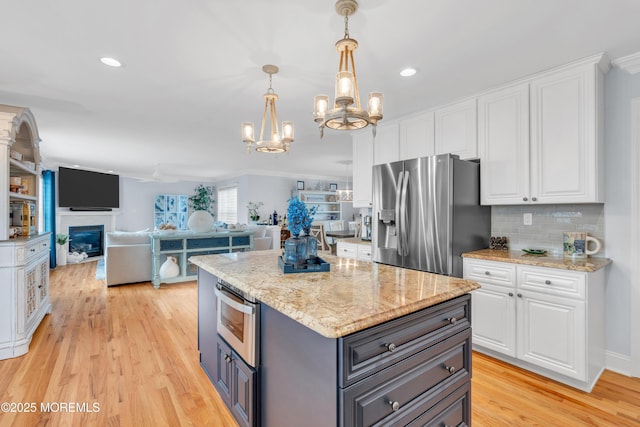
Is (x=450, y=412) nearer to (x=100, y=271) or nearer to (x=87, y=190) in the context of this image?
(x=100, y=271)

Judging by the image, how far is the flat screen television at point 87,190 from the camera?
7.18m

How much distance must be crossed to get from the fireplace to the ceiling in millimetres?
5118

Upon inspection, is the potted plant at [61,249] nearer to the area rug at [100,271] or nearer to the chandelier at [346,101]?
the area rug at [100,271]

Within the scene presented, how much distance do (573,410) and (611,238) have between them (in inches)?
53.2

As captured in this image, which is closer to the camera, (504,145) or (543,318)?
(543,318)

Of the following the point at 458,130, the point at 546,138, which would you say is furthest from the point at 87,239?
the point at 546,138

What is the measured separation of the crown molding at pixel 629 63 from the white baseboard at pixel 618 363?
2.21m

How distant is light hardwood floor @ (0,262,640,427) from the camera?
1875 millimetres

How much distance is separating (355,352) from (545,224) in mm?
2622

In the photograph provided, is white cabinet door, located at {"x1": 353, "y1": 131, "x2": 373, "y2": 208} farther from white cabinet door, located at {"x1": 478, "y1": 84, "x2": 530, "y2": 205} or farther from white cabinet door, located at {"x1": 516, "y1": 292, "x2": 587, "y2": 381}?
white cabinet door, located at {"x1": 516, "y1": 292, "x2": 587, "y2": 381}

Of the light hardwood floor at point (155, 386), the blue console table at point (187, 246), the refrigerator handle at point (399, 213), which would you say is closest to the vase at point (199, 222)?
the blue console table at point (187, 246)

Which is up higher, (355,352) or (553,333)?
(355,352)

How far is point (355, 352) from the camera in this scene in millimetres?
1047

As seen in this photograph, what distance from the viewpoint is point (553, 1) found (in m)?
1.69
